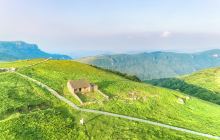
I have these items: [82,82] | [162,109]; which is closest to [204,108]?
[162,109]

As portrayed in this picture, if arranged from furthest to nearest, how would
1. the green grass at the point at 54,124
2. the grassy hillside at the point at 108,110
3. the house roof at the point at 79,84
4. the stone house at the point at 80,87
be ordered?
the house roof at the point at 79,84 → the stone house at the point at 80,87 → the grassy hillside at the point at 108,110 → the green grass at the point at 54,124

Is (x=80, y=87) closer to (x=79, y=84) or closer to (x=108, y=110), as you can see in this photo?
(x=79, y=84)

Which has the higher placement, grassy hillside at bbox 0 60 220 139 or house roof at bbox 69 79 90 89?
house roof at bbox 69 79 90 89

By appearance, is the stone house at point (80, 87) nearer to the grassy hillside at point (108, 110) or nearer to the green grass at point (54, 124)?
the grassy hillside at point (108, 110)

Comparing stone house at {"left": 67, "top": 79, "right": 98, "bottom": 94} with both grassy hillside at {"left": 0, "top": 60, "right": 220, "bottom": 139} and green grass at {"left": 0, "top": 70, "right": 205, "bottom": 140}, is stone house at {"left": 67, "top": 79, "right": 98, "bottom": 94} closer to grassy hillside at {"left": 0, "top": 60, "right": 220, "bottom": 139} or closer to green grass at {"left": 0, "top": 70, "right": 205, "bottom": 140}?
grassy hillside at {"left": 0, "top": 60, "right": 220, "bottom": 139}

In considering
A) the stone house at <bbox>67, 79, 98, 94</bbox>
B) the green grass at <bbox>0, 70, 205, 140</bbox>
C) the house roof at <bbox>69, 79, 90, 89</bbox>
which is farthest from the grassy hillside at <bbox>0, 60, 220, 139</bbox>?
the house roof at <bbox>69, 79, 90, 89</bbox>

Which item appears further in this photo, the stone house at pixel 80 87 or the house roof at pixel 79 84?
the house roof at pixel 79 84

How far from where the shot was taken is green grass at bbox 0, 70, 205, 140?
69.6 metres

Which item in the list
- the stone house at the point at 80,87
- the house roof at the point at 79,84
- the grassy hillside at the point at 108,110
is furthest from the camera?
the house roof at the point at 79,84

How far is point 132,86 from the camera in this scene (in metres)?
114

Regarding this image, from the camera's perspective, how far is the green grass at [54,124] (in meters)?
69.6

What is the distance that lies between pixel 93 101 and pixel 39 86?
1858 cm

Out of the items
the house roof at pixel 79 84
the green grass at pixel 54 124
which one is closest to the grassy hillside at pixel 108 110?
the green grass at pixel 54 124

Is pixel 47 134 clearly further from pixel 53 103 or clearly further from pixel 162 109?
pixel 162 109
